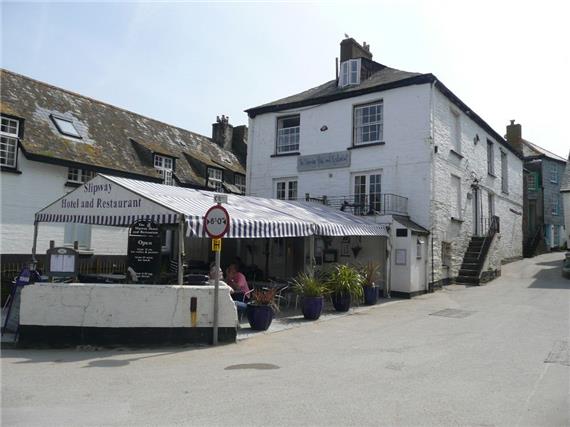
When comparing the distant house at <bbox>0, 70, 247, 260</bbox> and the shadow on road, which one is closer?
the distant house at <bbox>0, 70, 247, 260</bbox>

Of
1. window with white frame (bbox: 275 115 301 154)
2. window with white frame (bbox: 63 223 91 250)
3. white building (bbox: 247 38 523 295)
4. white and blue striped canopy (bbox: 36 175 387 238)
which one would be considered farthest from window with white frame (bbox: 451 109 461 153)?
window with white frame (bbox: 63 223 91 250)

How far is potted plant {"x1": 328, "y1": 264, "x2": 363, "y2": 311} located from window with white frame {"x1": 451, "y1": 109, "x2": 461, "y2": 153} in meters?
10.4

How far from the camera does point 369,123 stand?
1881cm

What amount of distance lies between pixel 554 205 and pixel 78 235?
110ft

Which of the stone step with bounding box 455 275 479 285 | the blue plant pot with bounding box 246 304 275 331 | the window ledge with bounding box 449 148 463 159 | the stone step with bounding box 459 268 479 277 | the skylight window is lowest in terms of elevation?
the blue plant pot with bounding box 246 304 275 331

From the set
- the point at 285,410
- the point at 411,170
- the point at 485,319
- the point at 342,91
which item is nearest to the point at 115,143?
the point at 342,91

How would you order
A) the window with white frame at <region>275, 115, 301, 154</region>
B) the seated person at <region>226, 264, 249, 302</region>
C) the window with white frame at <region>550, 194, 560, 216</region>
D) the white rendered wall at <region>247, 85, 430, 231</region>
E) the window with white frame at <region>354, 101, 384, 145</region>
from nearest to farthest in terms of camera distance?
the seated person at <region>226, 264, 249, 302</region> → the white rendered wall at <region>247, 85, 430, 231</region> → the window with white frame at <region>354, 101, 384, 145</region> → the window with white frame at <region>275, 115, 301, 154</region> → the window with white frame at <region>550, 194, 560, 216</region>

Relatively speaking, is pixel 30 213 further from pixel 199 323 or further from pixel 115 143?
pixel 199 323

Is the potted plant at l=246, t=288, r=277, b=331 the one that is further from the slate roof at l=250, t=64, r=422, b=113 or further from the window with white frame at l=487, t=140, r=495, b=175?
the window with white frame at l=487, t=140, r=495, b=175

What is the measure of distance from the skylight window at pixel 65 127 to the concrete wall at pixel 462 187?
14.8 m

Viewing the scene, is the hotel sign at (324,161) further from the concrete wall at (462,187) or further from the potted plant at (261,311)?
the potted plant at (261,311)

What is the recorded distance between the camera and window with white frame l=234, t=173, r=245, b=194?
87.5 feet

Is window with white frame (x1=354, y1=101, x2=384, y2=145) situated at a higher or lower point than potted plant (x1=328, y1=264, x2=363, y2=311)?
higher

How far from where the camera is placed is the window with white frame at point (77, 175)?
703 inches
